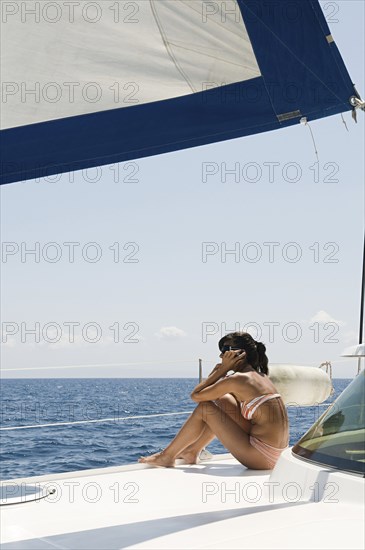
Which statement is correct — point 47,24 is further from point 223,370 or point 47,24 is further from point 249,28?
point 223,370

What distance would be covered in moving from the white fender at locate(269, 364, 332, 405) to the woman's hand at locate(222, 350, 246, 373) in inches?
9.5

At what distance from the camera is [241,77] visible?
97.7 inches

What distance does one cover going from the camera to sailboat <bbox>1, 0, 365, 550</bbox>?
2.17 m

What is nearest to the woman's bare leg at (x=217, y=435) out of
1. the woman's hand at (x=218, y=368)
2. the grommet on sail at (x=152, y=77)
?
the woman's hand at (x=218, y=368)

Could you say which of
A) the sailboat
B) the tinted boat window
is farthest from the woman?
the tinted boat window

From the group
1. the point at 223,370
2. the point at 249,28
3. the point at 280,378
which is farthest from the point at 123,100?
the point at 280,378

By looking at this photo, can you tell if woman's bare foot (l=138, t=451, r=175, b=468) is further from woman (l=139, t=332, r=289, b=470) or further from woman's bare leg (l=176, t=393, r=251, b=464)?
woman's bare leg (l=176, t=393, r=251, b=464)

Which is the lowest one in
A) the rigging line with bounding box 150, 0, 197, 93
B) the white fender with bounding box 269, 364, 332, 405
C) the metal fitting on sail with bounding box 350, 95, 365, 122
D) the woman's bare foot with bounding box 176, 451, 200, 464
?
the woman's bare foot with bounding box 176, 451, 200, 464

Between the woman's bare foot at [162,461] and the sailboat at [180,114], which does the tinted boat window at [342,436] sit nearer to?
the sailboat at [180,114]

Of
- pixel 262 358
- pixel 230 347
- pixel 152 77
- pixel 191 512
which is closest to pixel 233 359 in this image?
pixel 230 347

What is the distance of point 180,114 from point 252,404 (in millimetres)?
1478

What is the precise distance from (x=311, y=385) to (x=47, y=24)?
218 cm

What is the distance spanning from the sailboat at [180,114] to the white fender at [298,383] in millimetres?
1092

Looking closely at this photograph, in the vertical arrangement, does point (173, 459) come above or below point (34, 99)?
below
